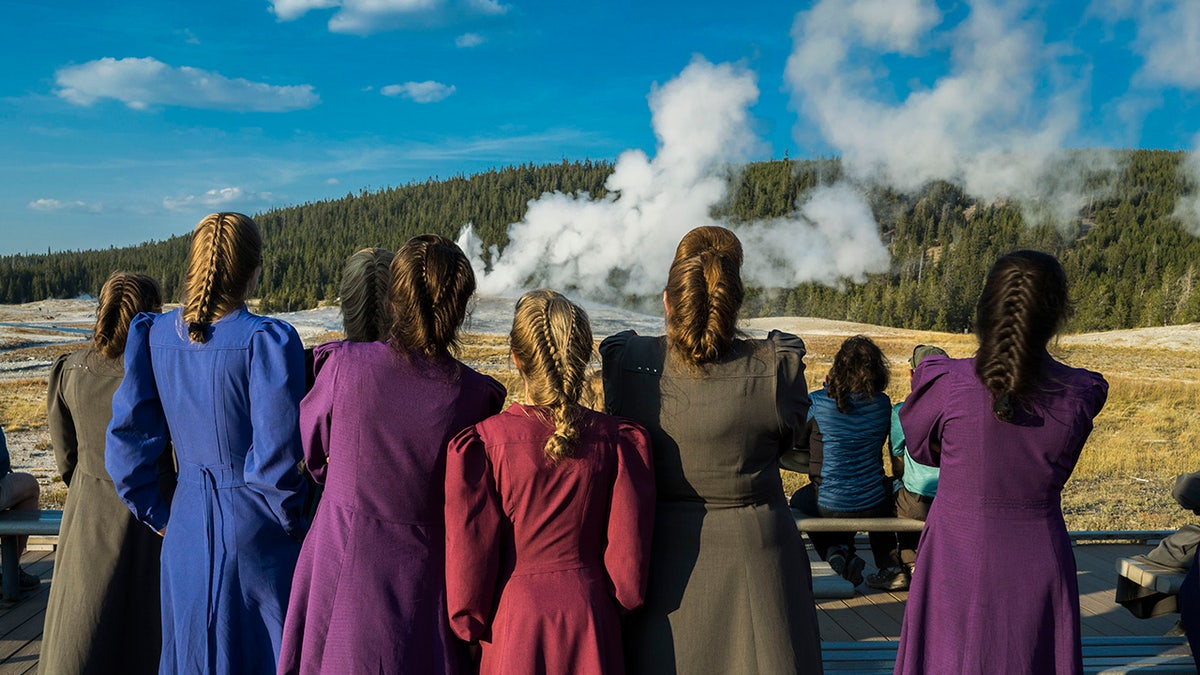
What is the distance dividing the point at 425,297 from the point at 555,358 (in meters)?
0.40

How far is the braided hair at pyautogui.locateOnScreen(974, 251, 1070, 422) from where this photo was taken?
92.7 inches

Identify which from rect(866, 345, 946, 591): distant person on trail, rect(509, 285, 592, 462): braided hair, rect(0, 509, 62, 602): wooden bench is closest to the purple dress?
rect(509, 285, 592, 462): braided hair

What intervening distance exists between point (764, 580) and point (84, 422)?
2462mm

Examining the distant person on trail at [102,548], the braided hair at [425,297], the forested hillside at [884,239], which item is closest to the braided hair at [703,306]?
the braided hair at [425,297]

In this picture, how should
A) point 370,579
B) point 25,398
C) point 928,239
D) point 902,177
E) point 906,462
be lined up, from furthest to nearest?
point 902,177 → point 928,239 → point 25,398 → point 906,462 → point 370,579

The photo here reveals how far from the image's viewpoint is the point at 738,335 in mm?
2441

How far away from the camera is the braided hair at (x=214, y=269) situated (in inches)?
101

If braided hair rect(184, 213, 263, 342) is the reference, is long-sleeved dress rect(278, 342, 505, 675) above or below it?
below

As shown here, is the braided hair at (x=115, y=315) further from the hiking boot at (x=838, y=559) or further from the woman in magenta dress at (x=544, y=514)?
the hiking boot at (x=838, y=559)

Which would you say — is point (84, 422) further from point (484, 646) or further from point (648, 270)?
point (648, 270)

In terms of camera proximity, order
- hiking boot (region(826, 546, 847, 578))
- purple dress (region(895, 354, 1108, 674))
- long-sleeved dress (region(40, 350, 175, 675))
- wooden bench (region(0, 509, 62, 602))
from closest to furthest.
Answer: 1. purple dress (region(895, 354, 1108, 674))
2. long-sleeved dress (region(40, 350, 175, 675))
3. wooden bench (region(0, 509, 62, 602))
4. hiking boot (region(826, 546, 847, 578))

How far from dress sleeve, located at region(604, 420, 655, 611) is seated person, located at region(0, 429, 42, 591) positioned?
3517 mm

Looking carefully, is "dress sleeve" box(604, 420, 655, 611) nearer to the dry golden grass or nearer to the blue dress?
the blue dress

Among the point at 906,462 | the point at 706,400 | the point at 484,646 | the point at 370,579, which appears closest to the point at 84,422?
the point at 370,579
